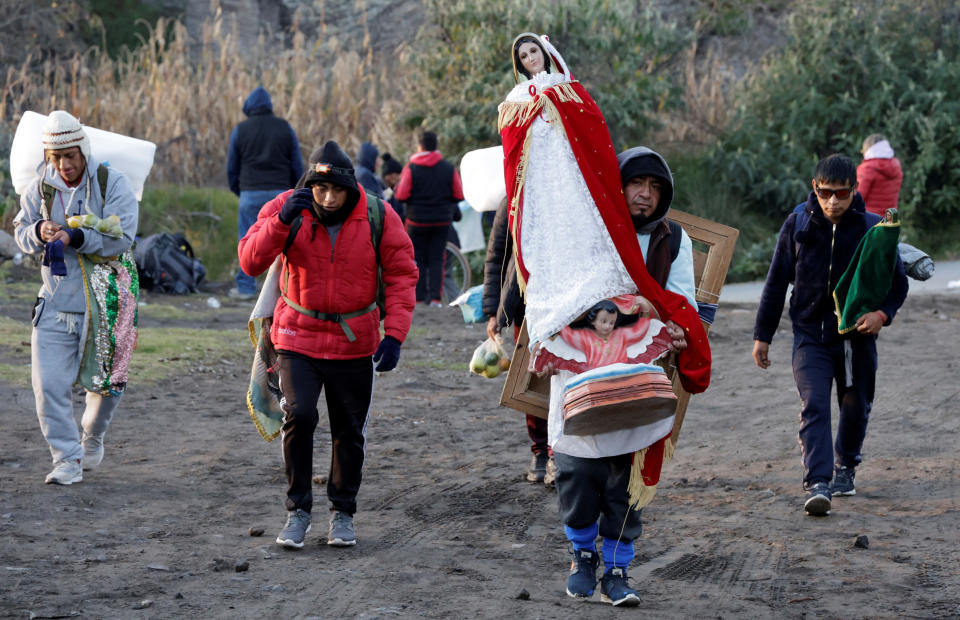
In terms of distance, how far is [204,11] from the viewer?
29.3m

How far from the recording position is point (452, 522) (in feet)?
21.0

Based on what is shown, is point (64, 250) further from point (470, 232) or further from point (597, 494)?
point (470, 232)

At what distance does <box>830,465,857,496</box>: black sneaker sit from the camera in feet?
22.7

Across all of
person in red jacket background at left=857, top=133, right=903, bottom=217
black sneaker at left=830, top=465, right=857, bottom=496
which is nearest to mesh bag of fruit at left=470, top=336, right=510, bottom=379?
black sneaker at left=830, top=465, right=857, bottom=496

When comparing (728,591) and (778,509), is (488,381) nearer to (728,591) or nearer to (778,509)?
(778,509)

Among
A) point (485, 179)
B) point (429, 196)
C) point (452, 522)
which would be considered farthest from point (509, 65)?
point (452, 522)

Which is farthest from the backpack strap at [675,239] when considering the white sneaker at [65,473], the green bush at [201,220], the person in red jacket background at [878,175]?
the green bush at [201,220]

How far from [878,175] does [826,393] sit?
319 inches

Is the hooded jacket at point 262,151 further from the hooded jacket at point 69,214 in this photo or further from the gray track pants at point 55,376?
the gray track pants at point 55,376

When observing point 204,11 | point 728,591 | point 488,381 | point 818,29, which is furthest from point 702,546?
point 204,11

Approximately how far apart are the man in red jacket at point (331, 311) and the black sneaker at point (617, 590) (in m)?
1.38

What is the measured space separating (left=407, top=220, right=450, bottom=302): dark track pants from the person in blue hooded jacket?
1.56m

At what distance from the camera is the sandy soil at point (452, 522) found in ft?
16.3

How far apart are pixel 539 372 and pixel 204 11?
26322 millimetres
